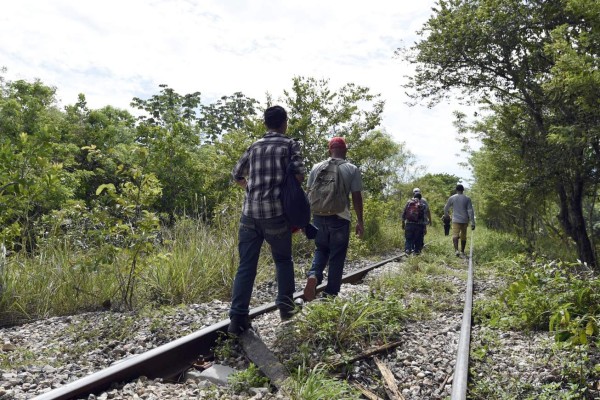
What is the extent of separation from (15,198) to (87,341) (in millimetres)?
2437

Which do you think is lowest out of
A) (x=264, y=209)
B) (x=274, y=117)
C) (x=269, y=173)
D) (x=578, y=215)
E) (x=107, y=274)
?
(x=107, y=274)

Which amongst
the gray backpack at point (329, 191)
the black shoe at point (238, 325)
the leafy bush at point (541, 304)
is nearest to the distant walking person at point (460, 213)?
the leafy bush at point (541, 304)

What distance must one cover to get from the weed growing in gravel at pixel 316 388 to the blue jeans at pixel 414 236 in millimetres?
9521

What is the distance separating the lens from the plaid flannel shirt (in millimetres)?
4285

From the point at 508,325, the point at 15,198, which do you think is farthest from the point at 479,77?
the point at 15,198

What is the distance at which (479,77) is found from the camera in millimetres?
13836

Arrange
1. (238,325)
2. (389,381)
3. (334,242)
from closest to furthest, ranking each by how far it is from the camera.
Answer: (389,381)
(238,325)
(334,242)

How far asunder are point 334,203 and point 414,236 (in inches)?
299

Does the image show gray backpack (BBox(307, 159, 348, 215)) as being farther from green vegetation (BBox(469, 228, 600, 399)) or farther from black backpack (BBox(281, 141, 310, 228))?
green vegetation (BBox(469, 228, 600, 399))

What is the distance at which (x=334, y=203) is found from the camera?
18.0 ft

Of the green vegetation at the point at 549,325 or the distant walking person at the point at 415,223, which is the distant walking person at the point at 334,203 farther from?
the distant walking person at the point at 415,223

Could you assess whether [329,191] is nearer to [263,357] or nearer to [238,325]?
[238,325]

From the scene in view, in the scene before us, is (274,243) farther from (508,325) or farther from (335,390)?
(508,325)

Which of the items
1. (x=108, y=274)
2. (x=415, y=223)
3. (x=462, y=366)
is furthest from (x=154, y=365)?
(x=415, y=223)
